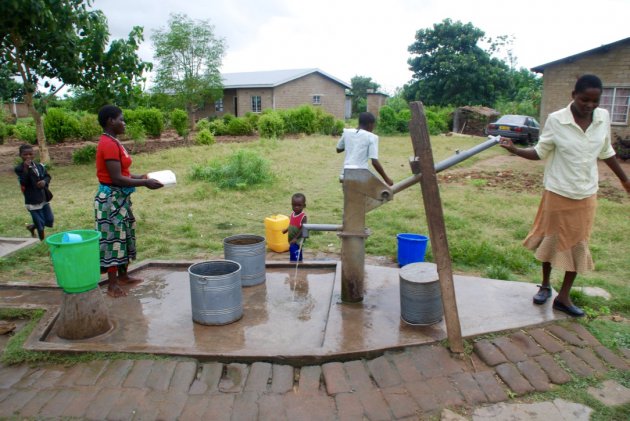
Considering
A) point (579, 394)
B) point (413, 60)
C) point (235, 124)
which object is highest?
point (413, 60)

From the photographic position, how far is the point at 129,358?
2.89 metres

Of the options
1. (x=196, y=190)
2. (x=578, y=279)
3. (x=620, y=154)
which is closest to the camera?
(x=578, y=279)

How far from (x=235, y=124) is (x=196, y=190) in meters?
13.8

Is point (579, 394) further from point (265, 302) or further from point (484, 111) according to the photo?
point (484, 111)

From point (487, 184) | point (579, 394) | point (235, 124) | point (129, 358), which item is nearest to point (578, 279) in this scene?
point (579, 394)

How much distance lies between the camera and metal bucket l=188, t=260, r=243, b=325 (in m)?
3.21

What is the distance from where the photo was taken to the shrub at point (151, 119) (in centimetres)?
1973

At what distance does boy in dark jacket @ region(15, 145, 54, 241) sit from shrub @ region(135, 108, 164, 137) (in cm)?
1474

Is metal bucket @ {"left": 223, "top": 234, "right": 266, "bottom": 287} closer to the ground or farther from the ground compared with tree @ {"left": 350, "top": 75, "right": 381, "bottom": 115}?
closer to the ground

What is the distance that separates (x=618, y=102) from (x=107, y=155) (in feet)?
50.9

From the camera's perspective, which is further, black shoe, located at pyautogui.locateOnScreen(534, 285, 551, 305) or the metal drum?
black shoe, located at pyautogui.locateOnScreen(534, 285, 551, 305)

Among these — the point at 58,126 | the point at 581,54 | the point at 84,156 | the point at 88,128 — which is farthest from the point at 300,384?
the point at 88,128

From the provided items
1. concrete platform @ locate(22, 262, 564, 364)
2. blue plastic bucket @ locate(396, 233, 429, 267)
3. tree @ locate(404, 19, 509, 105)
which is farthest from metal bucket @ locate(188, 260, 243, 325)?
tree @ locate(404, 19, 509, 105)

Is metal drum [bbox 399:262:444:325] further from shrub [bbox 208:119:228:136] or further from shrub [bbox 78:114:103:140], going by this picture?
shrub [bbox 208:119:228:136]
